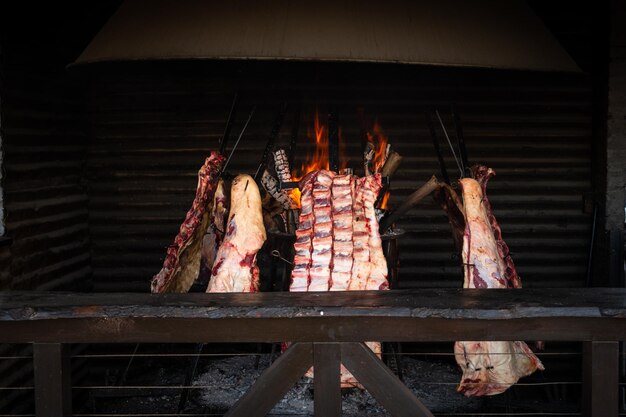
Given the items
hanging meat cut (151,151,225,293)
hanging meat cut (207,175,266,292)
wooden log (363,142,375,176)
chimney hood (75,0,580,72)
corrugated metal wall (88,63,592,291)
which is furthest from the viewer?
corrugated metal wall (88,63,592,291)

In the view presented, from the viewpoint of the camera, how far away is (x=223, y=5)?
164 inches

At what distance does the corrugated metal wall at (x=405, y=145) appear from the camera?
725 cm

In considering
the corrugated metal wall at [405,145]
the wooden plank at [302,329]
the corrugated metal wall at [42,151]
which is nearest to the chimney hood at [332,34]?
the wooden plank at [302,329]

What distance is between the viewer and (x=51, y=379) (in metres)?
3.13

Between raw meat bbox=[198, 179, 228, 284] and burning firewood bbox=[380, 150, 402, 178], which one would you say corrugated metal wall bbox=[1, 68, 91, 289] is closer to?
raw meat bbox=[198, 179, 228, 284]

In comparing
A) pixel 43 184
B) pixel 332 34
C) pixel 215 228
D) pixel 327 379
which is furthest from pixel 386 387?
pixel 43 184

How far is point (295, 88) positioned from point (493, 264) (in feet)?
11.8

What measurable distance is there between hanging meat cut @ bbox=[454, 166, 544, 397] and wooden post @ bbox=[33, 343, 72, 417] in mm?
2343

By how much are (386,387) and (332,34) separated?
6.73ft

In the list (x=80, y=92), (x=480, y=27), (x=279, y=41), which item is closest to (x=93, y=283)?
(x=80, y=92)

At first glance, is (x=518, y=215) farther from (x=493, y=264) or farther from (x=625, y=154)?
(x=493, y=264)

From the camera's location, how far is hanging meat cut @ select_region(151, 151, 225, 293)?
15.9ft

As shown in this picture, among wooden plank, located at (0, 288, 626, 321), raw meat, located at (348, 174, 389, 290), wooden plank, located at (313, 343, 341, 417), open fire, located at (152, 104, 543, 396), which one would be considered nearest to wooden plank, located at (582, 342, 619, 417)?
wooden plank, located at (0, 288, 626, 321)

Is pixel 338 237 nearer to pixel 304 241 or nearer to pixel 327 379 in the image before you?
pixel 304 241
